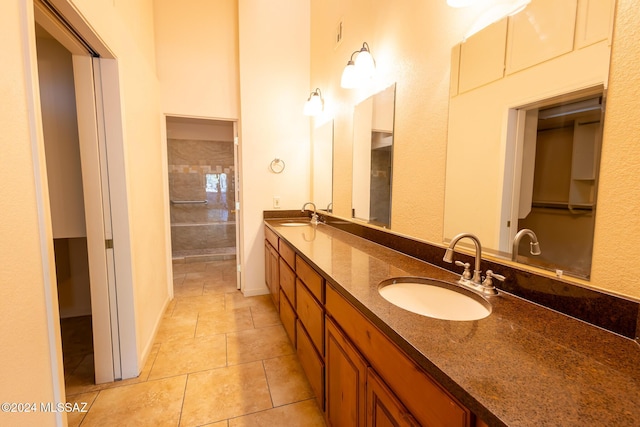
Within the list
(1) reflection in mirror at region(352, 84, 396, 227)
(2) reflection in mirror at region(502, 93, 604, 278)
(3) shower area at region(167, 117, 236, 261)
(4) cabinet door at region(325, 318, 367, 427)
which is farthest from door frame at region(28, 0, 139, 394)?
(3) shower area at region(167, 117, 236, 261)

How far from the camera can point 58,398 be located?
996mm

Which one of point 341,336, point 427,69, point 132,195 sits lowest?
point 341,336

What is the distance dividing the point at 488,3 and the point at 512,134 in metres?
0.55

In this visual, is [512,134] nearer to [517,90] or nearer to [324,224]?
[517,90]

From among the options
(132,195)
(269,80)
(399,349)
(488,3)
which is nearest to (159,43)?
(269,80)

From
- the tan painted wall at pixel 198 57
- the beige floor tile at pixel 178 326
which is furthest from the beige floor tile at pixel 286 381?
the tan painted wall at pixel 198 57

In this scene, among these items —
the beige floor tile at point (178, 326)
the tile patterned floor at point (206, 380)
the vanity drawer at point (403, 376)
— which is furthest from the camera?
the beige floor tile at point (178, 326)

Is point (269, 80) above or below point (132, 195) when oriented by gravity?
above

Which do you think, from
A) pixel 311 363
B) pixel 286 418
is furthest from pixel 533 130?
pixel 286 418

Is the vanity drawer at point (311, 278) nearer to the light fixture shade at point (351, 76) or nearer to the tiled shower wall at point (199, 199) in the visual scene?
the light fixture shade at point (351, 76)

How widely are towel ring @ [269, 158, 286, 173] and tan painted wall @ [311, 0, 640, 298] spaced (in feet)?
2.52

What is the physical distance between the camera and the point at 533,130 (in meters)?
0.98

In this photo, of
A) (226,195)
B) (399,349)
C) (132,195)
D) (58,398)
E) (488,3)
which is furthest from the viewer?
(226,195)

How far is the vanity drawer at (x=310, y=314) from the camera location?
1440 mm
